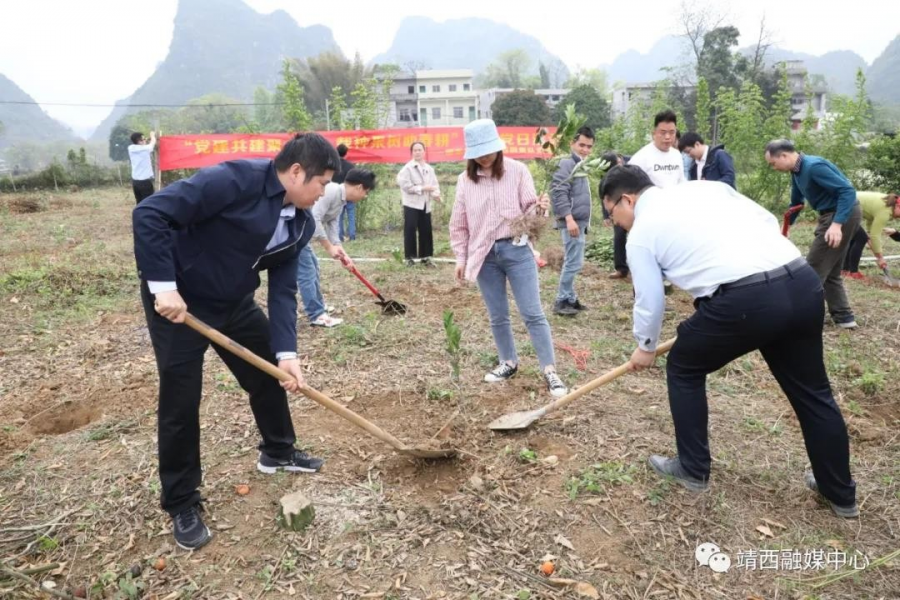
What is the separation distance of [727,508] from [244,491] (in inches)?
90.8

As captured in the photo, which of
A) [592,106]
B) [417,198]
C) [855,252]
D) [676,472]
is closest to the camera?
[676,472]

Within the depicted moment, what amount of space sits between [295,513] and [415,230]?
5727mm

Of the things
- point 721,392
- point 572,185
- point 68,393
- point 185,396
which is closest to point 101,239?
point 68,393

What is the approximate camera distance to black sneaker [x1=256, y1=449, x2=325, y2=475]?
289 centimetres

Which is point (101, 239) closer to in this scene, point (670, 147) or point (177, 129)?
point (670, 147)

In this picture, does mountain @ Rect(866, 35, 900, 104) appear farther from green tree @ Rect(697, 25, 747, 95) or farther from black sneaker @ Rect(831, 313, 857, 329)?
black sneaker @ Rect(831, 313, 857, 329)

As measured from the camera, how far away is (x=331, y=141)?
11.1 metres

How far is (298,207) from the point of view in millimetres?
2391

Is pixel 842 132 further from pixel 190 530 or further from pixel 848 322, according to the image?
pixel 190 530

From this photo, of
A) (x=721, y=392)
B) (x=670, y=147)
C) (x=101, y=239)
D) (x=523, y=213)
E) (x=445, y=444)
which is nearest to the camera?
(x=445, y=444)

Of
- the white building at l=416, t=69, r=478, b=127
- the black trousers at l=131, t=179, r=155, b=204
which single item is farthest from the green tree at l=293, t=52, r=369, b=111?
the black trousers at l=131, t=179, r=155, b=204

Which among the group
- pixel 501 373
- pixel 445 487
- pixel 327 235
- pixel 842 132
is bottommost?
pixel 445 487

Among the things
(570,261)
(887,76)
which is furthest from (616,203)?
(887,76)

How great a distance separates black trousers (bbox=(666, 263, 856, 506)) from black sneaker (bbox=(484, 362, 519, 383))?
148 cm
